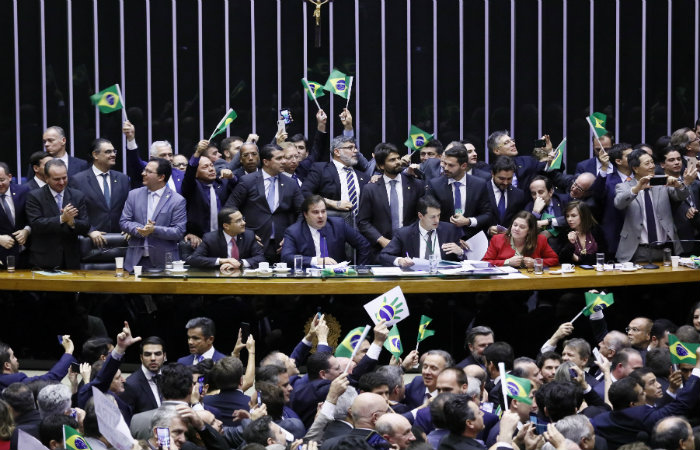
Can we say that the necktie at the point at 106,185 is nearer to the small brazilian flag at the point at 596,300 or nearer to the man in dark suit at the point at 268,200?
the man in dark suit at the point at 268,200

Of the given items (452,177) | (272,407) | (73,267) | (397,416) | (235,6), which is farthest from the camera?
(235,6)

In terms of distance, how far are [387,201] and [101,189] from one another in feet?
8.14

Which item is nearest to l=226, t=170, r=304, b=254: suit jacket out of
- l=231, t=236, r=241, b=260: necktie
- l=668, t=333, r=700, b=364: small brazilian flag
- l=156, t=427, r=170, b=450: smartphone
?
l=231, t=236, r=241, b=260: necktie

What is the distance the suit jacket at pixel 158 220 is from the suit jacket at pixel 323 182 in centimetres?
138

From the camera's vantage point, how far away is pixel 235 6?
13.5 m

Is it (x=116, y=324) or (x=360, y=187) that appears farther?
(x=360, y=187)

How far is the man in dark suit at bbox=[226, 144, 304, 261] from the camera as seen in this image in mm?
10773

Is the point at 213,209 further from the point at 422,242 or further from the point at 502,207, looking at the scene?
the point at 502,207

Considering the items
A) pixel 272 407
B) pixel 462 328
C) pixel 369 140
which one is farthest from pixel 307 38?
pixel 272 407

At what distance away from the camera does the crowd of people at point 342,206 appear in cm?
1016

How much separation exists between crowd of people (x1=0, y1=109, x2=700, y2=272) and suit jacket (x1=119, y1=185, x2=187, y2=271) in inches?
0.4

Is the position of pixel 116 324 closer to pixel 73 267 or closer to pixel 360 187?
pixel 73 267

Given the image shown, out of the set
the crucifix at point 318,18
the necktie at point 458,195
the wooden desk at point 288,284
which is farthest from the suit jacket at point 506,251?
the crucifix at point 318,18

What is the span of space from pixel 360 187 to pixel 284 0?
314 centimetres
